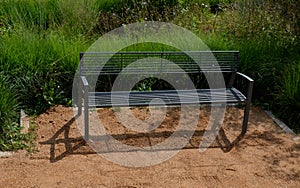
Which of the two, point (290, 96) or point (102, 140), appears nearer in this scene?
point (102, 140)

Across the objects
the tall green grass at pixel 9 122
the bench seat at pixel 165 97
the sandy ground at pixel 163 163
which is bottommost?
the sandy ground at pixel 163 163

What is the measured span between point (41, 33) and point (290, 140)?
3.33 m

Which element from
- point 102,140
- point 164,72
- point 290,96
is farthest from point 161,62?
point 290,96

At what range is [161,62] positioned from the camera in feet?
15.3

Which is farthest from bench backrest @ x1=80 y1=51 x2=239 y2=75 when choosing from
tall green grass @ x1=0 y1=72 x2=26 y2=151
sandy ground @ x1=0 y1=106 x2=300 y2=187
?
tall green grass @ x1=0 y1=72 x2=26 y2=151

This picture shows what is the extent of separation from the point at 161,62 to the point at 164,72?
0.39ft

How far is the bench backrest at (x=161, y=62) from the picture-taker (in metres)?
4.57

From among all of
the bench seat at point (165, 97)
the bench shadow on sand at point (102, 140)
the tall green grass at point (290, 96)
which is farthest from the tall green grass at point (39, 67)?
the tall green grass at point (290, 96)

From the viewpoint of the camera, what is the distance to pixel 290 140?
4309 mm

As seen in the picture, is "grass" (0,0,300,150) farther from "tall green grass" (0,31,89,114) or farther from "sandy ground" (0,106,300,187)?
"sandy ground" (0,106,300,187)

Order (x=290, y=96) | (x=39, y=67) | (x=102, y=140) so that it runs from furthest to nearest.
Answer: (x=39, y=67), (x=290, y=96), (x=102, y=140)

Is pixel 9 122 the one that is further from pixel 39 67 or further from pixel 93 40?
pixel 93 40

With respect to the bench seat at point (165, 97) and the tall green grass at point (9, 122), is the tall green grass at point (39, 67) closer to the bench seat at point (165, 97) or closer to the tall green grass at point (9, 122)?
the tall green grass at point (9, 122)

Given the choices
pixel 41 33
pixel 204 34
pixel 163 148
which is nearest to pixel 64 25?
pixel 41 33
